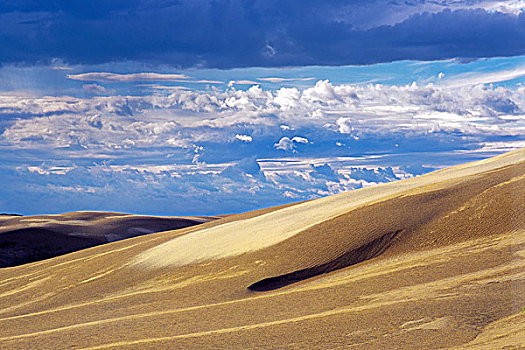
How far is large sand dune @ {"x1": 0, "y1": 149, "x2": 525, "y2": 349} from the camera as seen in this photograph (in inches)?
619

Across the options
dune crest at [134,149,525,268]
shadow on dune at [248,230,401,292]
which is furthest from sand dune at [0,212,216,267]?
shadow on dune at [248,230,401,292]

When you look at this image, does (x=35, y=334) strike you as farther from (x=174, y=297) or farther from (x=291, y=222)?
(x=291, y=222)

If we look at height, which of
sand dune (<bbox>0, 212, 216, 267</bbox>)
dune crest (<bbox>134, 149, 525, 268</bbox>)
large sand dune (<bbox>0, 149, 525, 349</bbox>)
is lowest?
large sand dune (<bbox>0, 149, 525, 349</bbox>)

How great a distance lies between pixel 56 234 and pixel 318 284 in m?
45.7

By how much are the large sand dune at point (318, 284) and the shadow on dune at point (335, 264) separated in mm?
71

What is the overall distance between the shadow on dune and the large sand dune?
0.07m

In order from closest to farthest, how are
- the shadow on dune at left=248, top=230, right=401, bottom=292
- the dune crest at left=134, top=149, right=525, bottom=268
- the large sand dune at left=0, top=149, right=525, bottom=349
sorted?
the large sand dune at left=0, top=149, right=525, bottom=349
the shadow on dune at left=248, top=230, right=401, bottom=292
the dune crest at left=134, top=149, right=525, bottom=268

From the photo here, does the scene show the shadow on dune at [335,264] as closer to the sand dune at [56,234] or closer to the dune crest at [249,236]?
the dune crest at [249,236]

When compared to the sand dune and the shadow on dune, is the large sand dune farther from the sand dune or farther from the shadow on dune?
the sand dune

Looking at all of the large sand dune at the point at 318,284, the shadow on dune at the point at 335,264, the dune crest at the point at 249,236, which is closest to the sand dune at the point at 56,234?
the large sand dune at the point at 318,284

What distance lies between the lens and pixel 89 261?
36500 mm

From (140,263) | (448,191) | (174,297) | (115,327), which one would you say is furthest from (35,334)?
(448,191)

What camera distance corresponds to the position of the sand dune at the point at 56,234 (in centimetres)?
5425

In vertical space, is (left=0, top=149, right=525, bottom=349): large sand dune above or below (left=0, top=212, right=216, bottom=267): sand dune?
below
